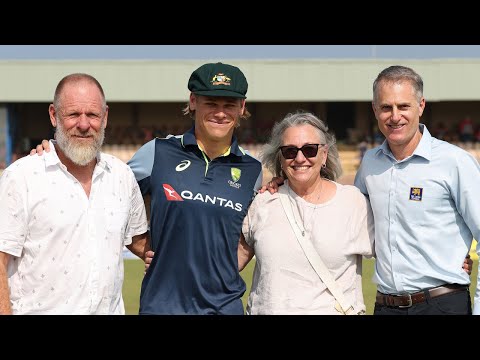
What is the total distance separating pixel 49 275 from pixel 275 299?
1.31 m

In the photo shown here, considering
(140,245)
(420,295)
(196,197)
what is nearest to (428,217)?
(420,295)

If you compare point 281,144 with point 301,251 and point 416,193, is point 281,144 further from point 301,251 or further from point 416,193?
point 416,193

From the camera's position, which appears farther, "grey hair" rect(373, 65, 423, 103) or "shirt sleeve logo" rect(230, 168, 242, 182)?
"shirt sleeve logo" rect(230, 168, 242, 182)

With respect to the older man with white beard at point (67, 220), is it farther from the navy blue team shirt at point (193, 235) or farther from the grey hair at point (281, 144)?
the grey hair at point (281, 144)

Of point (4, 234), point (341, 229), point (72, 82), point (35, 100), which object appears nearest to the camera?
point (4, 234)

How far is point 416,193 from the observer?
428 centimetres

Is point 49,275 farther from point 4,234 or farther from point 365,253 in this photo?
point 365,253

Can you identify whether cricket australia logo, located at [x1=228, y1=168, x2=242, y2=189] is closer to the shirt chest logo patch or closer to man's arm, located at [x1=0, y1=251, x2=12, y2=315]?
the shirt chest logo patch

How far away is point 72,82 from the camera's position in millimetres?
3975

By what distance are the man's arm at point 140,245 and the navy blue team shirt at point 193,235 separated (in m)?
0.16

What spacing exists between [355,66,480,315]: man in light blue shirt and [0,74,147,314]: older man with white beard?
1.68m

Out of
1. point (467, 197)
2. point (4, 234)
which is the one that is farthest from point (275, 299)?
point (4, 234)

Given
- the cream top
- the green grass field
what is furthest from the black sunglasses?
the green grass field

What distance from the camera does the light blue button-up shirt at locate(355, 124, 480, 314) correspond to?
13.8 feet
